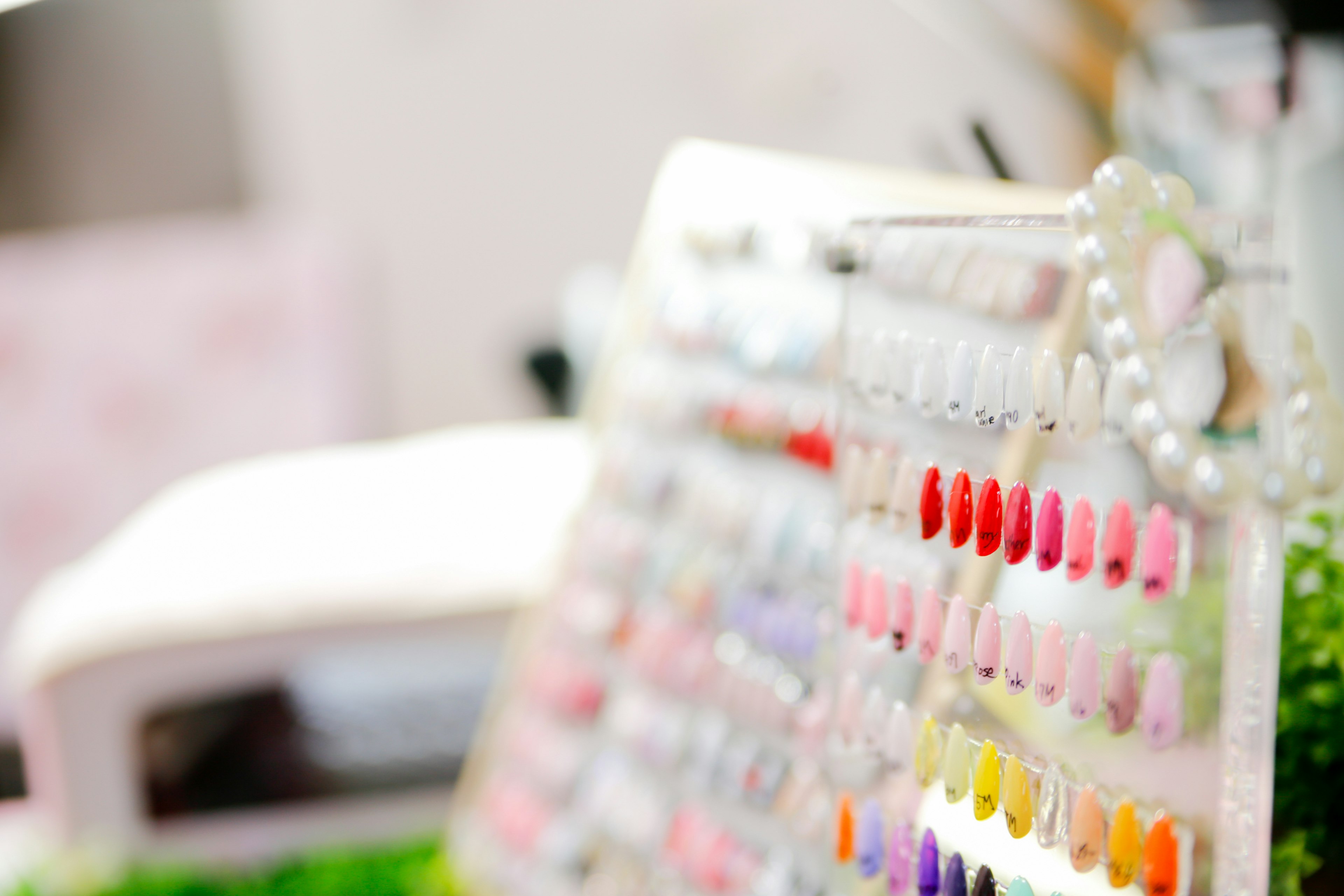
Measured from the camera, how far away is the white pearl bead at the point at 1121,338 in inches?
15.2

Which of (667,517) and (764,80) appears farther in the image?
(764,80)

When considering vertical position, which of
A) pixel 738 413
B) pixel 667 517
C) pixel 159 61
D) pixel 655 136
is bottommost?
pixel 667 517

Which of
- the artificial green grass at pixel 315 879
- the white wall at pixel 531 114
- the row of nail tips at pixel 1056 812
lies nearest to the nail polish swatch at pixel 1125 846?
the row of nail tips at pixel 1056 812

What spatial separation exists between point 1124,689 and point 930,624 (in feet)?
0.30

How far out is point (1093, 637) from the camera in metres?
0.43

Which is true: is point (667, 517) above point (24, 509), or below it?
above

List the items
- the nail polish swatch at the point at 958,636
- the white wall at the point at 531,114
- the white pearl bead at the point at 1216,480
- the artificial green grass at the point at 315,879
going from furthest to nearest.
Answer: the white wall at the point at 531,114
the artificial green grass at the point at 315,879
the nail polish swatch at the point at 958,636
the white pearl bead at the point at 1216,480

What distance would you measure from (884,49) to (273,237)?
136 cm

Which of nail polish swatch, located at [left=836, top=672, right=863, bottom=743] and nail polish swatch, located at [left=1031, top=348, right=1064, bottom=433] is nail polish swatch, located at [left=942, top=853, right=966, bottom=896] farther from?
nail polish swatch, located at [left=1031, top=348, right=1064, bottom=433]

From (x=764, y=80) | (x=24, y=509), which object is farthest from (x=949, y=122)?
(x=24, y=509)

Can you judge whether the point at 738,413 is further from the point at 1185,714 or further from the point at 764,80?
the point at 764,80

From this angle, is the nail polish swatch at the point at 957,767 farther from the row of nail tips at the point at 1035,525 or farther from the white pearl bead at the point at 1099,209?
the white pearl bead at the point at 1099,209

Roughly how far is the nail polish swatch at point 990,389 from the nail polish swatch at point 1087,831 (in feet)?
0.51

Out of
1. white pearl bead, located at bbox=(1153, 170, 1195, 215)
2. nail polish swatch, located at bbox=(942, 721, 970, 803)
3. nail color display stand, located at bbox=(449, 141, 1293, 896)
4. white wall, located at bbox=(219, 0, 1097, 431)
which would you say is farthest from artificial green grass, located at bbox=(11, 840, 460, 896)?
white wall, located at bbox=(219, 0, 1097, 431)
